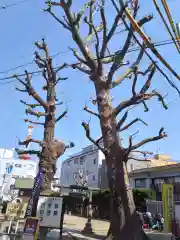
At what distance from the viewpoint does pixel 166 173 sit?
22.2m

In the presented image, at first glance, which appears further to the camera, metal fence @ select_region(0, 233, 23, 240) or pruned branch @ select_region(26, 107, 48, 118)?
pruned branch @ select_region(26, 107, 48, 118)

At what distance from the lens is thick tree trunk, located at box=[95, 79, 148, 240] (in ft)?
20.3

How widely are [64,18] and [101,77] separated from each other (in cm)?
281

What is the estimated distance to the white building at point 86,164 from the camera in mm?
40156

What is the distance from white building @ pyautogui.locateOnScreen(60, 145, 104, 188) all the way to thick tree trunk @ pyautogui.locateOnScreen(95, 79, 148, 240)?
32560mm

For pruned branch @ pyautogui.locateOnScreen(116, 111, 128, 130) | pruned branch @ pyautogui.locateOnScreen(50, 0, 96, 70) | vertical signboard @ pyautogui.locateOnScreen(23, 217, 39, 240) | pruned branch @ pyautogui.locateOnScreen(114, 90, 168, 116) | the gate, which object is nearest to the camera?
vertical signboard @ pyautogui.locateOnScreen(23, 217, 39, 240)

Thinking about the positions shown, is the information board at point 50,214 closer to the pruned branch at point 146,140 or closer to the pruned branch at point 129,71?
the pruned branch at point 146,140

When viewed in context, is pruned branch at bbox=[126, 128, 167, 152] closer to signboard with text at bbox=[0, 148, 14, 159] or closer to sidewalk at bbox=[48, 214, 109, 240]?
sidewalk at bbox=[48, 214, 109, 240]

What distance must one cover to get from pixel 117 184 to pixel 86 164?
37572 mm

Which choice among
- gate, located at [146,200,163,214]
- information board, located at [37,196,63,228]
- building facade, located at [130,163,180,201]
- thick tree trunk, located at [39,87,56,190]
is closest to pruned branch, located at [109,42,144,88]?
thick tree trunk, located at [39,87,56,190]

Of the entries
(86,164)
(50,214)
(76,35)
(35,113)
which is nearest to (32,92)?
(35,113)

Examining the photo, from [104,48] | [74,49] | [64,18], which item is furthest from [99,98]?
[64,18]

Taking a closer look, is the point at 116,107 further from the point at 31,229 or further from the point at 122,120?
the point at 31,229

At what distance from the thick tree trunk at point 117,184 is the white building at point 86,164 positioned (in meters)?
32.6
